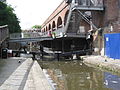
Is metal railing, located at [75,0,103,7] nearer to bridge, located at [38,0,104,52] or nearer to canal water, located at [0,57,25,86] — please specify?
bridge, located at [38,0,104,52]

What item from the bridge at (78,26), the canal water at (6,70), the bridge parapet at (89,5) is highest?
the bridge parapet at (89,5)

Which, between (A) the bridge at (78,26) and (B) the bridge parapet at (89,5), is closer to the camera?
(B) the bridge parapet at (89,5)

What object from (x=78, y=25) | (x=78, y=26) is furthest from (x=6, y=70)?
(x=78, y=26)

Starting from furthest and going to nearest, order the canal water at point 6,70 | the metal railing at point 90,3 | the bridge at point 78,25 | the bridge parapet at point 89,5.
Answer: the bridge at point 78,25, the metal railing at point 90,3, the bridge parapet at point 89,5, the canal water at point 6,70

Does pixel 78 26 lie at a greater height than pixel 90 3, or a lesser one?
lesser

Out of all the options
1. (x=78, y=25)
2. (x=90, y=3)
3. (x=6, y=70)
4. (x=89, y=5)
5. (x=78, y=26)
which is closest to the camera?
(x=6, y=70)

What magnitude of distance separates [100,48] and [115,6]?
17.6 ft

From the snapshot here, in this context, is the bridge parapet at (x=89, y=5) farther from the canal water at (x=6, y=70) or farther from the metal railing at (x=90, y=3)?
the canal water at (x=6, y=70)

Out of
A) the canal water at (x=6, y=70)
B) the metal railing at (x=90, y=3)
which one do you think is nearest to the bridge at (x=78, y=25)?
the metal railing at (x=90, y=3)

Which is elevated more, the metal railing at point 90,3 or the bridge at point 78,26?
the metal railing at point 90,3

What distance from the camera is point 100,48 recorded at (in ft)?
101

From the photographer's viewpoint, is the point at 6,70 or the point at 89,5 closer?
the point at 6,70

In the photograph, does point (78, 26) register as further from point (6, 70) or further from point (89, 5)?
point (6, 70)

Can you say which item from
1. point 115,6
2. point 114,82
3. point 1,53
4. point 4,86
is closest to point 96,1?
point 115,6
